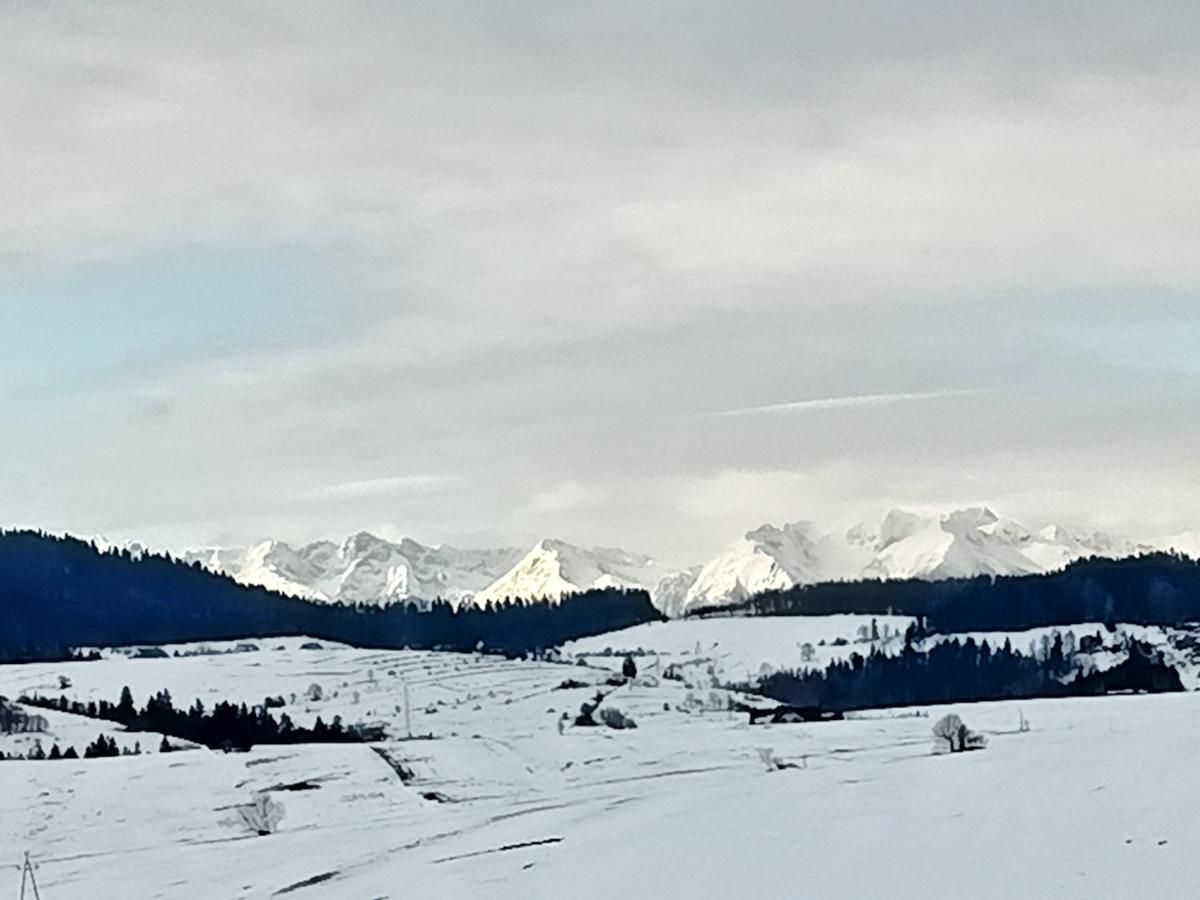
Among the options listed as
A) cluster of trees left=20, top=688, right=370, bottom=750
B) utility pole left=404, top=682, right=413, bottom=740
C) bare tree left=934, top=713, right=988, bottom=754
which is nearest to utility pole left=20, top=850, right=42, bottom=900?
bare tree left=934, top=713, right=988, bottom=754

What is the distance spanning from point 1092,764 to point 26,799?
53.4 meters

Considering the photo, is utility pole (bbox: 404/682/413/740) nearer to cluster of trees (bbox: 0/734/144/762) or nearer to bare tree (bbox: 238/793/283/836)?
cluster of trees (bbox: 0/734/144/762)

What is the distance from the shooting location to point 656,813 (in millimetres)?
58656

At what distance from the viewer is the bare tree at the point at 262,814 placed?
73000 mm

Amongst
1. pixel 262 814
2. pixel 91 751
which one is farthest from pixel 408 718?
pixel 262 814

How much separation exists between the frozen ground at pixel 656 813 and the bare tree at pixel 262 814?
94 centimetres

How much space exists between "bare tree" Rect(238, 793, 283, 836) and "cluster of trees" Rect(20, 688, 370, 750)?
47.0 m

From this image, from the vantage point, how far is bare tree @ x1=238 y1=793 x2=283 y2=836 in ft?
240

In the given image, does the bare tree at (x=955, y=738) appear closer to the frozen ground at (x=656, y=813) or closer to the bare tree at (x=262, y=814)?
the frozen ground at (x=656, y=813)

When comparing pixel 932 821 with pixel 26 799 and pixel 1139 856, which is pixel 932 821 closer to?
pixel 1139 856

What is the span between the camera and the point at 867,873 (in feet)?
121

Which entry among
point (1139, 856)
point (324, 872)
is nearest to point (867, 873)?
point (1139, 856)

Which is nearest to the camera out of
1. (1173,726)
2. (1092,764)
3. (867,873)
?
(867,873)

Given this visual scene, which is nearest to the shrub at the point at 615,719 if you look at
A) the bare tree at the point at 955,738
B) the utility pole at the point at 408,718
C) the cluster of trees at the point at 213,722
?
the utility pole at the point at 408,718
